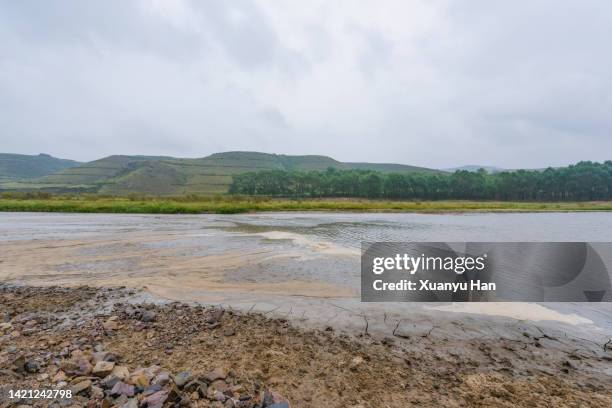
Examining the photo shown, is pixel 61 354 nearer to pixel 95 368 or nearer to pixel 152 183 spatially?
pixel 95 368

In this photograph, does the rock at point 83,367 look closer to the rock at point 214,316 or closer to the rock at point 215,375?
the rock at point 215,375

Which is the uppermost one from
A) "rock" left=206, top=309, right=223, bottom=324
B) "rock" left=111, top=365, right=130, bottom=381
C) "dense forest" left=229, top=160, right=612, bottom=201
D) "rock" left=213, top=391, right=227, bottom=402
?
"dense forest" left=229, top=160, right=612, bottom=201

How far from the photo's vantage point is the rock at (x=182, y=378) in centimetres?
441

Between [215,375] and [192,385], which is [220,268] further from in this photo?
[192,385]

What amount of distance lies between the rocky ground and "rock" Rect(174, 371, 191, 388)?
0.05ft

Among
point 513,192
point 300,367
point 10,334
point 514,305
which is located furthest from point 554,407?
point 513,192

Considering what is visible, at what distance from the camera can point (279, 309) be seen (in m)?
8.28

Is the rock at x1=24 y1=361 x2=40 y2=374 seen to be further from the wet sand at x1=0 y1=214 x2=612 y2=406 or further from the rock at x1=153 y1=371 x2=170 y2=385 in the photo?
the wet sand at x1=0 y1=214 x2=612 y2=406

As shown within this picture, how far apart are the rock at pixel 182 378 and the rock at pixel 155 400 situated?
317 millimetres

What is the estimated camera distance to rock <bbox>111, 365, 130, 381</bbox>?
458 cm

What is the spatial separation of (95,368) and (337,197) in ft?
348

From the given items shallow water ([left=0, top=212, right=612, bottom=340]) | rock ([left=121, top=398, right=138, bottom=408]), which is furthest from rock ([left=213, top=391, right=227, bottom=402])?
shallow water ([left=0, top=212, right=612, bottom=340])

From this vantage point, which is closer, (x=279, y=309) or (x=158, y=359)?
(x=158, y=359)

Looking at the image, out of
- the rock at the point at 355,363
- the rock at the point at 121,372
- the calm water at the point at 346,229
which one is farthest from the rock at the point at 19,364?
the calm water at the point at 346,229
